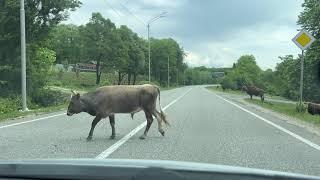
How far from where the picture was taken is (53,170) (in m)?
3.08

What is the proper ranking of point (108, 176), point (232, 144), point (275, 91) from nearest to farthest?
point (108, 176) < point (232, 144) < point (275, 91)

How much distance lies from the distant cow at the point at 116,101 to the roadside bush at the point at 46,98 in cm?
2595

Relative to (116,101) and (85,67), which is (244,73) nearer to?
(85,67)

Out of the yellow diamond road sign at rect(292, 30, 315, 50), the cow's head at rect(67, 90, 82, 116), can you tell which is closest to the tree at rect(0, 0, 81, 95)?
the yellow diamond road sign at rect(292, 30, 315, 50)

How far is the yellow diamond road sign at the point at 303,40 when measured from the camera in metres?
23.7

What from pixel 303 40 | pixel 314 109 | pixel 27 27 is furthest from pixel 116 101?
pixel 27 27

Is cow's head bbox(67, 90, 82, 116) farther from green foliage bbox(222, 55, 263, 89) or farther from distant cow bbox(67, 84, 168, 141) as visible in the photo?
green foliage bbox(222, 55, 263, 89)

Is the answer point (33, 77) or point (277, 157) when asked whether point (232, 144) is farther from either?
point (33, 77)

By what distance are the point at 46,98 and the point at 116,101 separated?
27.6 m

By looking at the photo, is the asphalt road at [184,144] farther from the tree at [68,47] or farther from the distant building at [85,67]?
the distant building at [85,67]

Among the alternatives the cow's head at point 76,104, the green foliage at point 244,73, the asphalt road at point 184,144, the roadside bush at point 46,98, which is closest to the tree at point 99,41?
the roadside bush at point 46,98

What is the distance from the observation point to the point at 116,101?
1416 cm

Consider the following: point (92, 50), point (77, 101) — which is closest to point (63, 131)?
point (77, 101)

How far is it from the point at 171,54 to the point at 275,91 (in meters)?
69.5
